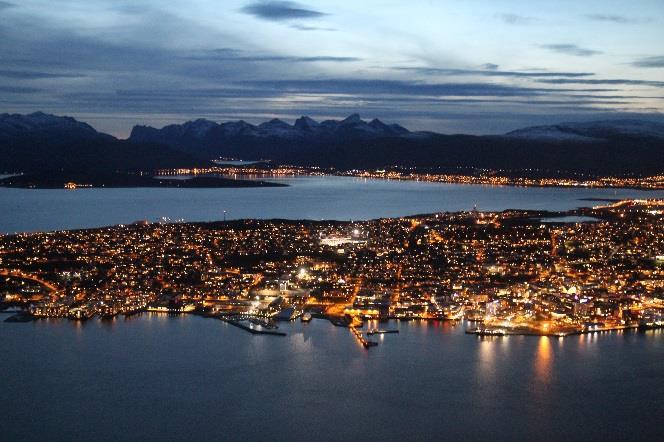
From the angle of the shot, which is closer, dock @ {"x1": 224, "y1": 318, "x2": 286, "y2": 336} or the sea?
the sea

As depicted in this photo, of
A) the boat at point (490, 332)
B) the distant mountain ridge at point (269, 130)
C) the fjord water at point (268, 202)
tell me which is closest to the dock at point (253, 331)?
the boat at point (490, 332)

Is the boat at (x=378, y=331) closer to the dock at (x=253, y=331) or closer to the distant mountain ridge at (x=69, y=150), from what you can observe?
the dock at (x=253, y=331)

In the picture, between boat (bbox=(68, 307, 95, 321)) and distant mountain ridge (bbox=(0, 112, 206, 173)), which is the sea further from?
distant mountain ridge (bbox=(0, 112, 206, 173))

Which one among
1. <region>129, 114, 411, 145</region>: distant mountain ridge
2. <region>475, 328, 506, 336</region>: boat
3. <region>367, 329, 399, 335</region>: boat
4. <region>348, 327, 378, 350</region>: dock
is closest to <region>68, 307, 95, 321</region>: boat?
<region>348, 327, 378, 350</region>: dock

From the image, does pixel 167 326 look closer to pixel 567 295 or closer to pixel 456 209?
pixel 567 295

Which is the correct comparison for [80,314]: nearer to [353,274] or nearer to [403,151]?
[353,274]
